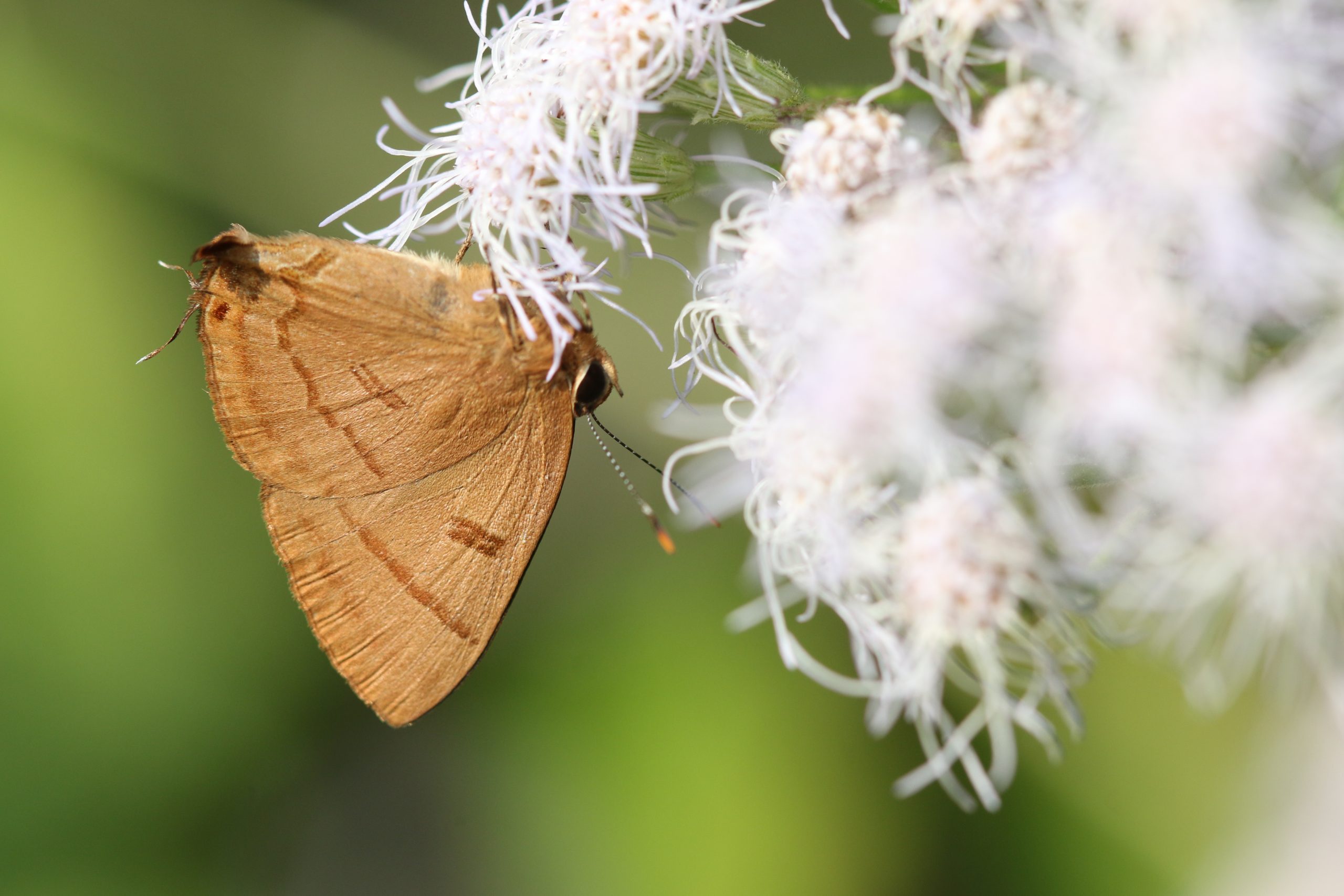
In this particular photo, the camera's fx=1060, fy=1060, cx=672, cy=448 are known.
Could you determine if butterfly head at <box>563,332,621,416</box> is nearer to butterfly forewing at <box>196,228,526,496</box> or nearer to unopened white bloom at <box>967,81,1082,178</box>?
butterfly forewing at <box>196,228,526,496</box>

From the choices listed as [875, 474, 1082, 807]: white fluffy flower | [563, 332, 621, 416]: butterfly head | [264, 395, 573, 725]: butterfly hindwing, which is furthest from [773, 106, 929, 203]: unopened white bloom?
[264, 395, 573, 725]: butterfly hindwing

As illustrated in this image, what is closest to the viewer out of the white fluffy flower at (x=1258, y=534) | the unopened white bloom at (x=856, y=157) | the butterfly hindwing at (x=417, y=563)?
the white fluffy flower at (x=1258, y=534)

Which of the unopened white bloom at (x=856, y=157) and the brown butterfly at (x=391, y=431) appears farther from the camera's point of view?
the brown butterfly at (x=391, y=431)

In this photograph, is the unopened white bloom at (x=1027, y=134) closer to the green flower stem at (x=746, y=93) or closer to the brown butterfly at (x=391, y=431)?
the green flower stem at (x=746, y=93)

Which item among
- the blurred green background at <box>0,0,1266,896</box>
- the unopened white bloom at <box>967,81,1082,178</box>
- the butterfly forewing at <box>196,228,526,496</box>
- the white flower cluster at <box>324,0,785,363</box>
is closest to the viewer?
the unopened white bloom at <box>967,81,1082,178</box>

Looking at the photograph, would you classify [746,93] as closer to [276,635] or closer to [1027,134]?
[1027,134]

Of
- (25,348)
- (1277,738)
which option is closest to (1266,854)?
(1277,738)

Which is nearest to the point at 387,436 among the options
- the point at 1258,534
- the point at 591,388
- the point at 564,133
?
the point at 591,388

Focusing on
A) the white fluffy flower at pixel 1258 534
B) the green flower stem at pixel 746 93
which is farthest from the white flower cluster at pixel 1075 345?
the green flower stem at pixel 746 93
